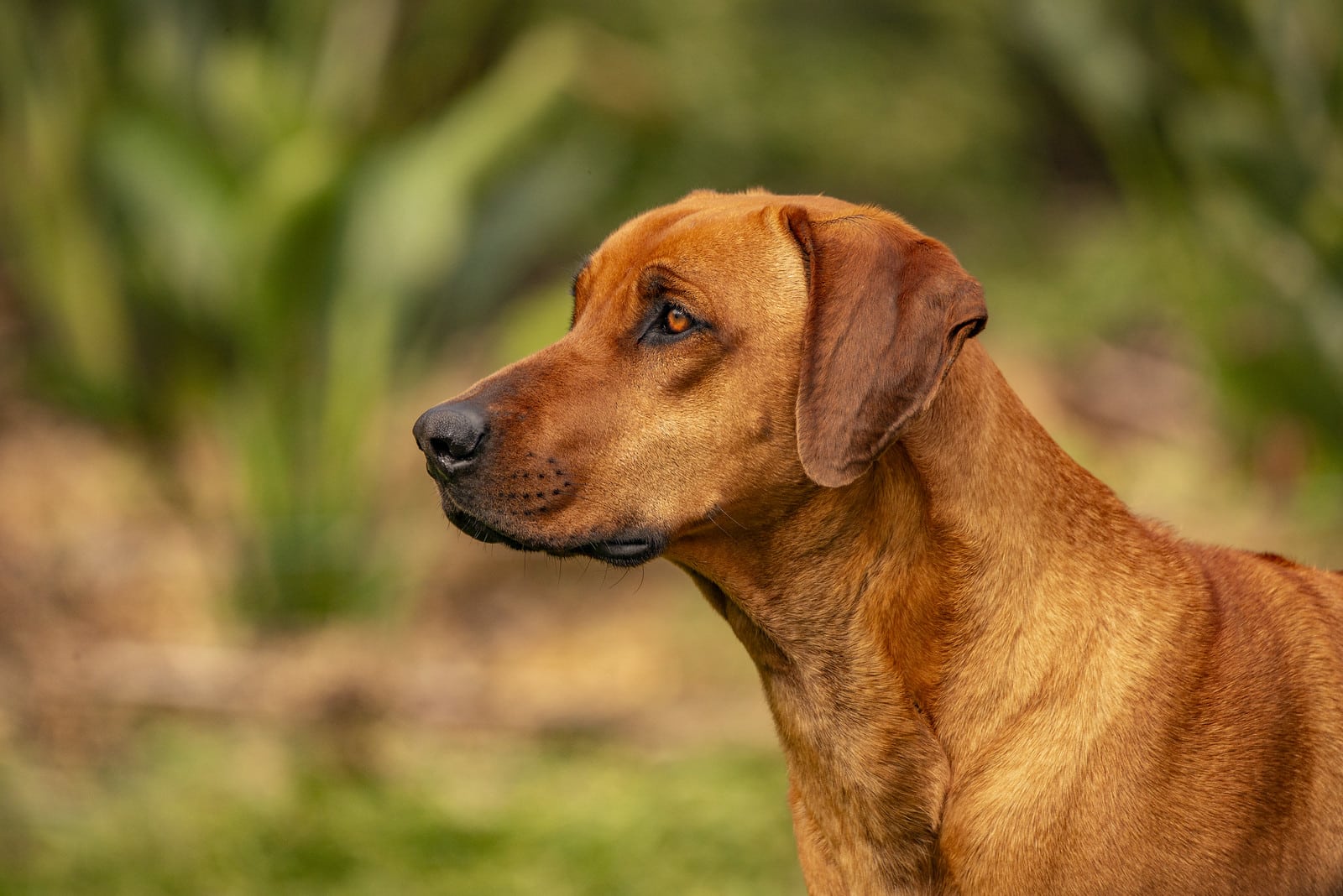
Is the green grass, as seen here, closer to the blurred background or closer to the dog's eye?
the blurred background

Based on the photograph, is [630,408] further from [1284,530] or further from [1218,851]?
[1284,530]

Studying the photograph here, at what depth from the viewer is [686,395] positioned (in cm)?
265

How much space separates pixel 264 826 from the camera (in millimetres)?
4879

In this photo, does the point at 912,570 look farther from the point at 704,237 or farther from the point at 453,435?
the point at 453,435

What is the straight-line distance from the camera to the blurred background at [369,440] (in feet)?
16.4

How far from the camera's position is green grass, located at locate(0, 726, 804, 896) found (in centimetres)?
464

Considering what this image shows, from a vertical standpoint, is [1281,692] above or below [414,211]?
below

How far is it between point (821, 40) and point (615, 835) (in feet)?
28.1

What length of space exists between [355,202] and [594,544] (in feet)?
13.6

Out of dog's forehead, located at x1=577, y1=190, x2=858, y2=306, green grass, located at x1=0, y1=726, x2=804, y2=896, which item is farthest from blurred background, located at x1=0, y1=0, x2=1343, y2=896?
dog's forehead, located at x1=577, y1=190, x2=858, y2=306

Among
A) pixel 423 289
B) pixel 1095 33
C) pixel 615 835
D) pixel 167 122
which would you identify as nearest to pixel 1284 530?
pixel 1095 33

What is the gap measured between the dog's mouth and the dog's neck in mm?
204

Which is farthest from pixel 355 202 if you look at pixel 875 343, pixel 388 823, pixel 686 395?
pixel 875 343

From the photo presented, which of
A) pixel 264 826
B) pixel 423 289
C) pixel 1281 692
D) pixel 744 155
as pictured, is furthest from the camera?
pixel 744 155
